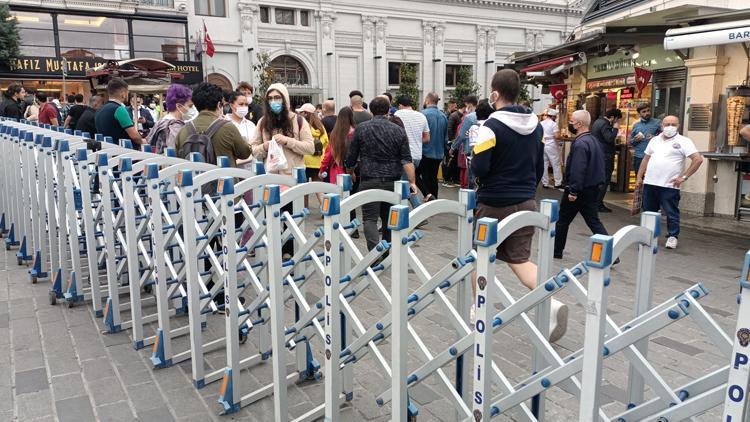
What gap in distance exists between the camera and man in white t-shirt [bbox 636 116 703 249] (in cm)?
701

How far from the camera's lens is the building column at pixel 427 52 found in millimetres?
39219

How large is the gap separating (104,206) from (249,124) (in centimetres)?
275

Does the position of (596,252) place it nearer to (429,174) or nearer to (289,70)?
(429,174)

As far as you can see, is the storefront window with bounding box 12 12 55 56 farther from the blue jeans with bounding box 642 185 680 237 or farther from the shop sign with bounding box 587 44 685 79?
the blue jeans with bounding box 642 185 680 237

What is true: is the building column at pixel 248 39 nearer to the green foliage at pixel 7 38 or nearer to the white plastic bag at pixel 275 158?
the green foliage at pixel 7 38

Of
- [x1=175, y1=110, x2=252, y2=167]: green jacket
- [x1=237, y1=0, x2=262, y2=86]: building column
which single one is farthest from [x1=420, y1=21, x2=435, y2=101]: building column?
[x1=175, y1=110, x2=252, y2=167]: green jacket

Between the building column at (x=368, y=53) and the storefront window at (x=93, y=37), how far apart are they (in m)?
14.6

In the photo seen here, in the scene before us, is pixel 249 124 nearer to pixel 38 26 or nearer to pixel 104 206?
pixel 104 206

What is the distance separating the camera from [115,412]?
3.35 meters

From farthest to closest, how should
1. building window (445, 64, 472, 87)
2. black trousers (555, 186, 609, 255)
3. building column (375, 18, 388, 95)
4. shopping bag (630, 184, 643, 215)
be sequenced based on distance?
1. building window (445, 64, 472, 87)
2. building column (375, 18, 388, 95)
3. shopping bag (630, 184, 643, 215)
4. black trousers (555, 186, 609, 255)

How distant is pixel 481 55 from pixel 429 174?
34.4 meters

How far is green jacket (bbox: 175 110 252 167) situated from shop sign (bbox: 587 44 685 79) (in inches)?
333

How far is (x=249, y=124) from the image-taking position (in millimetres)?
6797

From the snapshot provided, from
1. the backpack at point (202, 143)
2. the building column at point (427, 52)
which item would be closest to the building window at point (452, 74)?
the building column at point (427, 52)
